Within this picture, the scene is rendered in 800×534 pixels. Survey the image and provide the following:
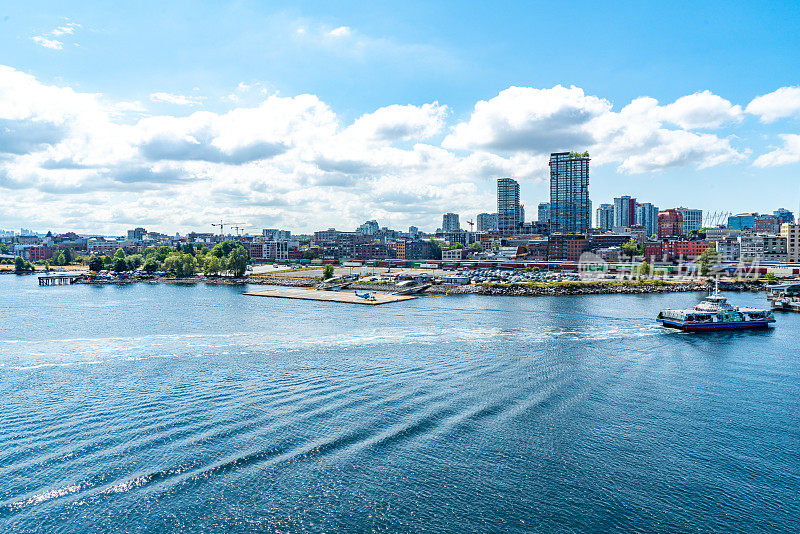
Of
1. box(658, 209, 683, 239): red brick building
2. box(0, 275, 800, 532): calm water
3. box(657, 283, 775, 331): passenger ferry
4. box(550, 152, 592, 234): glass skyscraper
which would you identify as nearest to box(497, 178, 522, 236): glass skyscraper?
box(550, 152, 592, 234): glass skyscraper

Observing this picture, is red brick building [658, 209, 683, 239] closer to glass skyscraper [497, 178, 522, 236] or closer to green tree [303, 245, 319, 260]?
glass skyscraper [497, 178, 522, 236]

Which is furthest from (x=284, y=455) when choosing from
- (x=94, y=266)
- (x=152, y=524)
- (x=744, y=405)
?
(x=94, y=266)

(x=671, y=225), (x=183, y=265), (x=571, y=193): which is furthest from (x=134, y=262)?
(x=671, y=225)

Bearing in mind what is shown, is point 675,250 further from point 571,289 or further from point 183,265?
point 183,265

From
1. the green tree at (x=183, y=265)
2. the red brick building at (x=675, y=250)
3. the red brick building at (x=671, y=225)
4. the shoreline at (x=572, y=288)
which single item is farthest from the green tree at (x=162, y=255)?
the red brick building at (x=671, y=225)

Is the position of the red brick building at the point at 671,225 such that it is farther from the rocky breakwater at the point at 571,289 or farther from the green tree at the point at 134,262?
the green tree at the point at 134,262
